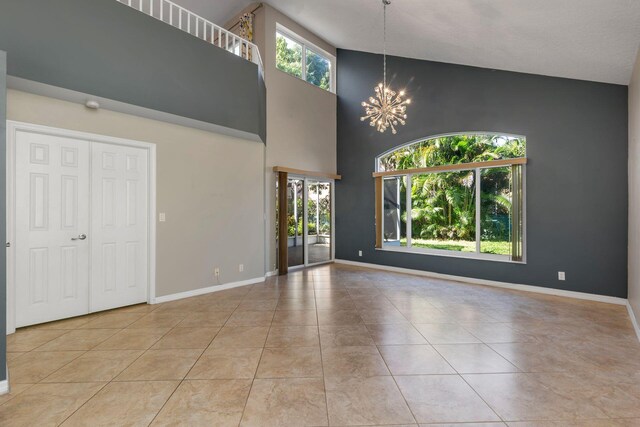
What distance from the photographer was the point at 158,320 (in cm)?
358

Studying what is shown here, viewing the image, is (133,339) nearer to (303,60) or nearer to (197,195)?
(197,195)

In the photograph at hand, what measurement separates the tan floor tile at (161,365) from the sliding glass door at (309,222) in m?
3.96

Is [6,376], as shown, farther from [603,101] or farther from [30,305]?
[603,101]

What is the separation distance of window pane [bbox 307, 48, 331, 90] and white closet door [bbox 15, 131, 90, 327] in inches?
200

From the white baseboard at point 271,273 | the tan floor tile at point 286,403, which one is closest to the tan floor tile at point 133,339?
the tan floor tile at point 286,403

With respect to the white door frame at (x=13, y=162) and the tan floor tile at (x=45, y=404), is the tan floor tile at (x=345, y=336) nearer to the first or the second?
the tan floor tile at (x=45, y=404)

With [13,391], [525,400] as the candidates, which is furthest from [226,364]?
[525,400]

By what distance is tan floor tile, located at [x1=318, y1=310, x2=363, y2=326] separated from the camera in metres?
3.53

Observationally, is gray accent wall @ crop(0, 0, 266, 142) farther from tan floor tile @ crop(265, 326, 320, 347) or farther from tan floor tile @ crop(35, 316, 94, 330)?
tan floor tile @ crop(265, 326, 320, 347)

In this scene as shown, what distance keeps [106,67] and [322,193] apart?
16.1 feet

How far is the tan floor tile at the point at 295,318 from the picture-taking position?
350 centimetres

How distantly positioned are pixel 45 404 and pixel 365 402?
2.14m

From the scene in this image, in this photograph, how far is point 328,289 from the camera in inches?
200

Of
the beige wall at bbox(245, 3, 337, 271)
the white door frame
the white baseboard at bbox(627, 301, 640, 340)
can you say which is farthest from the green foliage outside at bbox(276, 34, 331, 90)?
the white baseboard at bbox(627, 301, 640, 340)
